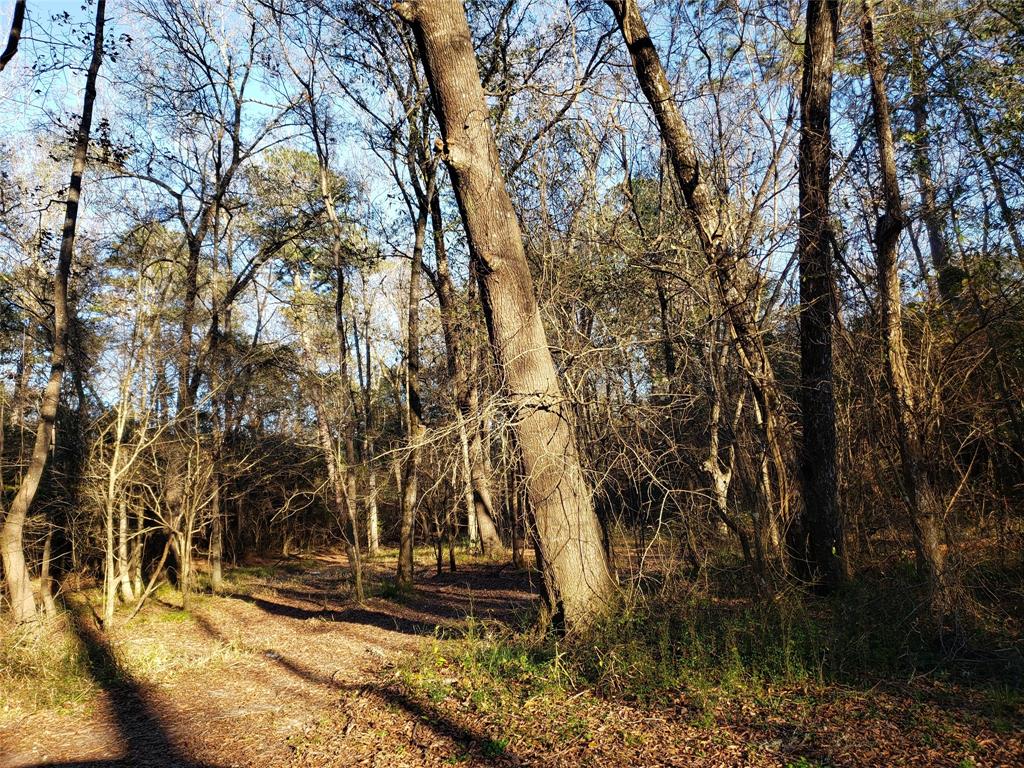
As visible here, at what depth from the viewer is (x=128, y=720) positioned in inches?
254

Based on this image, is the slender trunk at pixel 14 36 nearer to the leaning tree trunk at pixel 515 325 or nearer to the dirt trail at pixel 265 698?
the leaning tree trunk at pixel 515 325

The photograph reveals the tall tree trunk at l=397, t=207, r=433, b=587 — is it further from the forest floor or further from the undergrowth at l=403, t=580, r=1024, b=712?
the undergrowth at l=403, t=580, r=1024, b=712

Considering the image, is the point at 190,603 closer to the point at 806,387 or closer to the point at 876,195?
the point at 806,387

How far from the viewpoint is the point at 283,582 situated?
16.3 meters

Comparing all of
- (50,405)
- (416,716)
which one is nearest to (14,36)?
(50,405)

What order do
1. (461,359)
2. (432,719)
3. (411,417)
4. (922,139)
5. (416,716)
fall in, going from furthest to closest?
(411,417), (461,359), (922,139), (416,716), (432,719)

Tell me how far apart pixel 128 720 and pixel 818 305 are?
7.62 m

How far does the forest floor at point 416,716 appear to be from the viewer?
369 cm

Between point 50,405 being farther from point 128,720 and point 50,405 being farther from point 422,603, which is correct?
point 422,603

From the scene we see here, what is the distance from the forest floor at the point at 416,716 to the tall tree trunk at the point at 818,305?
7.70 feet

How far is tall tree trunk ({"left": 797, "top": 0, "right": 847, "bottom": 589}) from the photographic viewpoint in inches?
245

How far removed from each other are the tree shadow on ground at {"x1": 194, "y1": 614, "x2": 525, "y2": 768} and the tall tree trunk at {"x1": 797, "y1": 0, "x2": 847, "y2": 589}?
3.73 m

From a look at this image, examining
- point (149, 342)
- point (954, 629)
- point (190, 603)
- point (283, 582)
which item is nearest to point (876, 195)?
point (954, 629)

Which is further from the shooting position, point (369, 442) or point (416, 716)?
point (369, 442)
